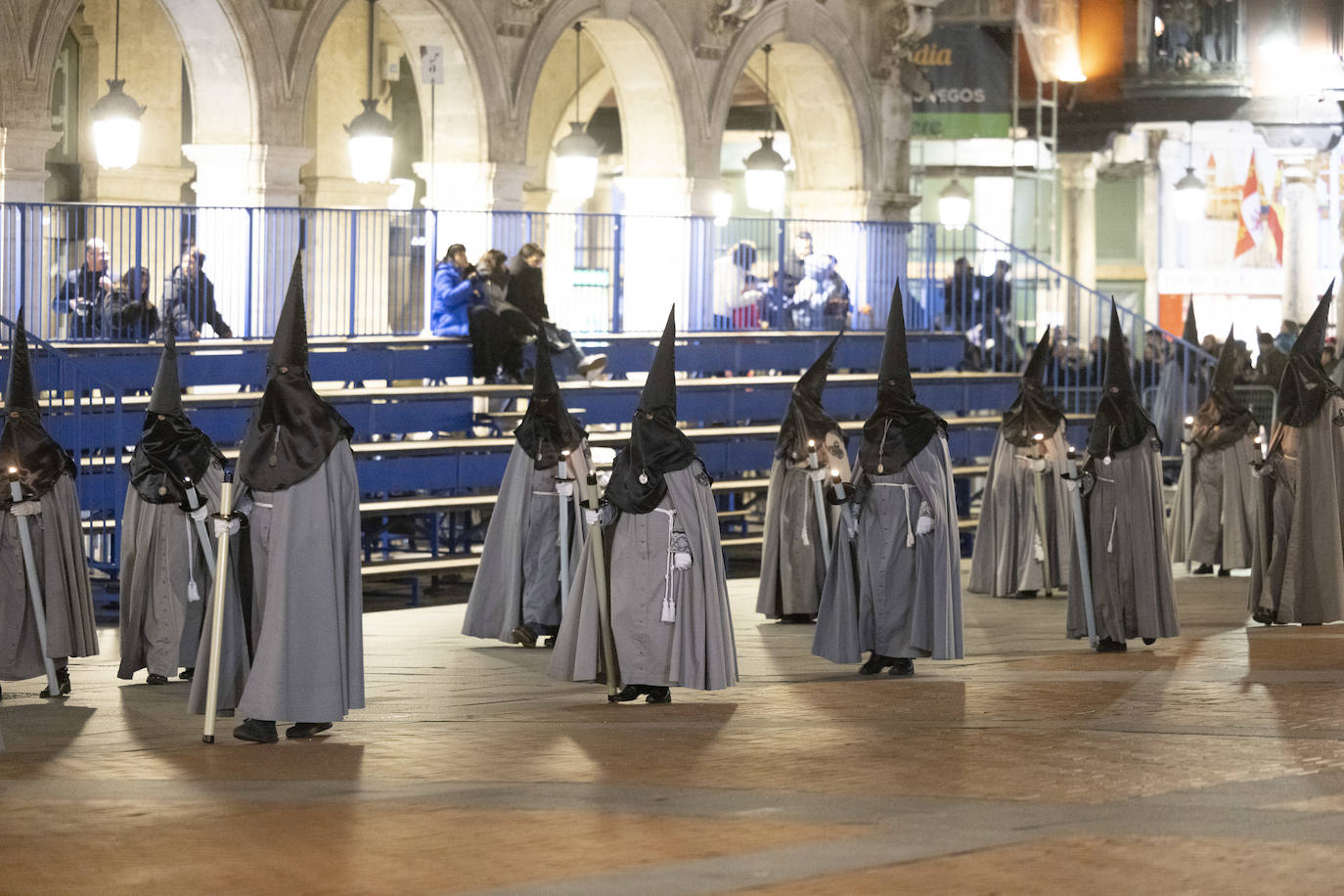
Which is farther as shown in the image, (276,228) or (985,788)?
(276,228)

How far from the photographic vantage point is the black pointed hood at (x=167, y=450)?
39.3ft

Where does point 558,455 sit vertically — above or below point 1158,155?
below

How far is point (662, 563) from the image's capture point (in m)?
11.5

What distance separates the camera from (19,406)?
1198cm

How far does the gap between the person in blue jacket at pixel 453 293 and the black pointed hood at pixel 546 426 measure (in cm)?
477

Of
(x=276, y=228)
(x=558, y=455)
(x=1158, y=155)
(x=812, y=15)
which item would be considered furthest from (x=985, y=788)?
(x=1158, y=155)

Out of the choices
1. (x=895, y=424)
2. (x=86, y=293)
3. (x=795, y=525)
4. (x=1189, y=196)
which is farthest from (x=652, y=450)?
(x=1189, y=196)

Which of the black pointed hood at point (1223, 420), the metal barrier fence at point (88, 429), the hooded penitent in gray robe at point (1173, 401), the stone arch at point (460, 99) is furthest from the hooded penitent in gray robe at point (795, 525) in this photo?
the hooded penitent in gray robe at point (1173, 401)

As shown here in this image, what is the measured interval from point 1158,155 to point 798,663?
29.6 m

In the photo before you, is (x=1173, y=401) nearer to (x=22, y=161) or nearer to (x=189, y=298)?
(x=189, y=298)

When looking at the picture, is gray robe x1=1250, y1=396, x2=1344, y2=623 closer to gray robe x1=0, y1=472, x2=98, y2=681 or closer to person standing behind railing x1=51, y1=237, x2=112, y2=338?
→ gray robe x1=0, y1=472, x2=98, y2=681

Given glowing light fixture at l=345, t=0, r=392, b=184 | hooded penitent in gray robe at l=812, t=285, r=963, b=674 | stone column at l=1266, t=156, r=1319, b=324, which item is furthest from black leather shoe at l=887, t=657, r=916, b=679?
stone column at l=1266, t=156, r=1319, b=324

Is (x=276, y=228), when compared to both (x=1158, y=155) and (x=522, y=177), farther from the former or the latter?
(x=1158, y=155)

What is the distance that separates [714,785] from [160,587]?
4.27m
